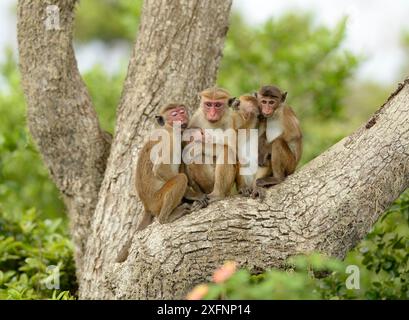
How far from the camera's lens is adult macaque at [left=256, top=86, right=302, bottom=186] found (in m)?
8.03

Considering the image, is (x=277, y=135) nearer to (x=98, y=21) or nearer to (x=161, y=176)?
(x=161, y=176)

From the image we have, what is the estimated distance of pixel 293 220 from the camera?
7.09 m

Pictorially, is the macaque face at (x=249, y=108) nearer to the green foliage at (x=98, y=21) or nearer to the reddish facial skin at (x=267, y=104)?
the reddish facial skin at (x=267, y=104)

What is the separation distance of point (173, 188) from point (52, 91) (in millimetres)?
2162

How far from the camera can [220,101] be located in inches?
311

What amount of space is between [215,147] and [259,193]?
2.58 feet

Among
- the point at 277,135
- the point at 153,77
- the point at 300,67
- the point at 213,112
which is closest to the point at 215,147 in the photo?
the point at 213,112

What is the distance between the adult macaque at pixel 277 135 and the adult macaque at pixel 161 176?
79 centimetres

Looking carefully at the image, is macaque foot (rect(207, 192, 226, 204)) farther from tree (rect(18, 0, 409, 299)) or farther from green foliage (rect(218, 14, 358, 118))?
green foliage (rect(218, 14, 358, 118))

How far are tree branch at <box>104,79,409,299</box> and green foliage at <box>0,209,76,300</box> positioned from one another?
69.2 inches

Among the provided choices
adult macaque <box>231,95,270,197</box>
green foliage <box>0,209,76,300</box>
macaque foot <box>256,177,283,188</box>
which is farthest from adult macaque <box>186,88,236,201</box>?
green foliage <box>0,209,76,300</box>
